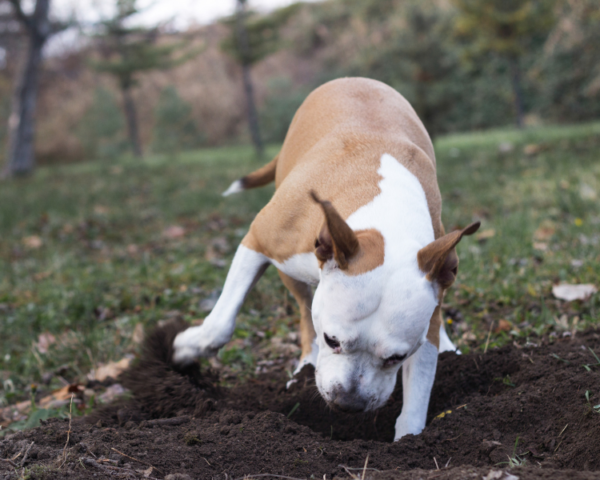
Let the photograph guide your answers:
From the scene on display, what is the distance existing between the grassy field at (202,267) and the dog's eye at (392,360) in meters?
1.32

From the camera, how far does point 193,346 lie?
9.11 feet

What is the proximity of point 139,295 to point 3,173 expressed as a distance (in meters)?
12.3

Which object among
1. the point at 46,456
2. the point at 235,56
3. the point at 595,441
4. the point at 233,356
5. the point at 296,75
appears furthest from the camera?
the point at 296,75

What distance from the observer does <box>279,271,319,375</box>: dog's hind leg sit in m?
3.20

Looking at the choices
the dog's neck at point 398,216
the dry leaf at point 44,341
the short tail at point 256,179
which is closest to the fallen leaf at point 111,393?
the dry leaf at point 44,341

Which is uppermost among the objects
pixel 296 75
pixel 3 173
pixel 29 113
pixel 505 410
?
pixel 505 410

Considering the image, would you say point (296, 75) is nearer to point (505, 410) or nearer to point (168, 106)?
point (168, 106)

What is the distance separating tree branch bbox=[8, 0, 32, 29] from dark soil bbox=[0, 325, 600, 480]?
13.6 meters

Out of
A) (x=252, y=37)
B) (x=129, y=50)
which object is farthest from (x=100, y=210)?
(x=129, y=50)

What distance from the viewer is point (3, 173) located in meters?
14.5

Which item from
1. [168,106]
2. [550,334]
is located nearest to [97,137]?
[168,106]

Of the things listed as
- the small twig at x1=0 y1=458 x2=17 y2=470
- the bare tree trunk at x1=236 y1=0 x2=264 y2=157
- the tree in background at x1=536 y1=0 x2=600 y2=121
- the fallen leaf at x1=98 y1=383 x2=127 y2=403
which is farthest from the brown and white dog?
the tree in background at x1=536 y1=0 x2=600 y2=121

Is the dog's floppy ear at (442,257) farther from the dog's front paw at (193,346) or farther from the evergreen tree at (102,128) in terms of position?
the evergreen tree at (102,128)

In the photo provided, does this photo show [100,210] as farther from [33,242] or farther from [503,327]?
[503,327]
